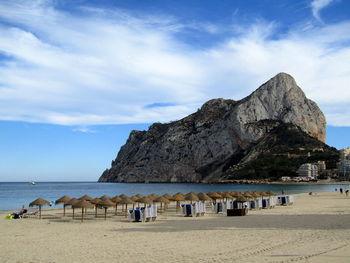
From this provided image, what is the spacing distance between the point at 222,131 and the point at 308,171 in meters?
36.5

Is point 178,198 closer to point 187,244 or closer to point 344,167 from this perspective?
point 187,244

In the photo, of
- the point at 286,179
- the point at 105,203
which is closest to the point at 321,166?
the point at 286,179

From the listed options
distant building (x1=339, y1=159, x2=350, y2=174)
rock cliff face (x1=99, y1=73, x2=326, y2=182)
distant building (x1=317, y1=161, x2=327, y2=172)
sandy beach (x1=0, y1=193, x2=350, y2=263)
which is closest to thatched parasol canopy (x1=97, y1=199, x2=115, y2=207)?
sandy beach (x1=0, y1=193, x2=350, y2=263)

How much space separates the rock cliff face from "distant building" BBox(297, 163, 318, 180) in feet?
68.5

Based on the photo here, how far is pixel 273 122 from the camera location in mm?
160625

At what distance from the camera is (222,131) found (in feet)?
528

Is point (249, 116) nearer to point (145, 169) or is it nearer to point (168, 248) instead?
point (145, 169)

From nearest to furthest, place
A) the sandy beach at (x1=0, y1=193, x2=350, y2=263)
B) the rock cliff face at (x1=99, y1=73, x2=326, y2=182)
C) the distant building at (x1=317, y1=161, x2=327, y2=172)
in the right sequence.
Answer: the sandy beach at (x1=0, y1=193, x2=350, y2=263) → the distant building at (x1=317, y1=161, x2=327, y2=172) → the rock cliff face at (x1=99, y1=73, x2=326, y2=182)

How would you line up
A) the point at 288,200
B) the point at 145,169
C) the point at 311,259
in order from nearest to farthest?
1. the point at 311,259
2. the point at 288,200
3. the point at 145,169

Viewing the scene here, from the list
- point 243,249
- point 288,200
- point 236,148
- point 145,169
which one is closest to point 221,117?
point 236,148

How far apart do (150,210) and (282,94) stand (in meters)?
144

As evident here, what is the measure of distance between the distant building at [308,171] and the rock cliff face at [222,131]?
20.9 metres

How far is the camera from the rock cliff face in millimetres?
157000

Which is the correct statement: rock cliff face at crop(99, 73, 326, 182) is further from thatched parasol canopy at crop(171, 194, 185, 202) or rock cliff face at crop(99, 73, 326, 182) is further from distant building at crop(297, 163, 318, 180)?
thatched parasol canopy at crop(171, 194, 185, 202)
